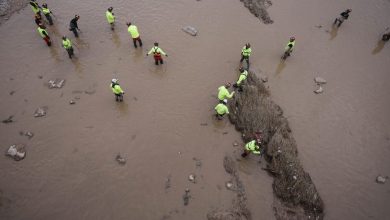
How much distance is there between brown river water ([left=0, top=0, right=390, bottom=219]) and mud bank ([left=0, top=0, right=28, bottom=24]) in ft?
1.93

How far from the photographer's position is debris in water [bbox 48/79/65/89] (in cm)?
1385

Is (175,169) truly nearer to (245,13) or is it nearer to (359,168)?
(359,168)

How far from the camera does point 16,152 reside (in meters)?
11.3

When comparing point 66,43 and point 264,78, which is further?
point 264,78

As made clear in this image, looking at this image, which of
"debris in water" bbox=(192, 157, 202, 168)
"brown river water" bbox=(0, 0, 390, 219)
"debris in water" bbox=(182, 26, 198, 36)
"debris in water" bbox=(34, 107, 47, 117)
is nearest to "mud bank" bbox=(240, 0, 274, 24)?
"brown river water" bbox=(0, 0, 390, 219)

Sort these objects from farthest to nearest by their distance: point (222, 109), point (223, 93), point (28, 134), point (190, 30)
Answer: point (190, 30) → point (223, 93) → point (28, 134) → point (222, 109)

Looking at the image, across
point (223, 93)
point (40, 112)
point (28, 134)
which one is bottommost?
point (28, 134)

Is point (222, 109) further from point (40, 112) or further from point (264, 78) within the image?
point (40, 112)

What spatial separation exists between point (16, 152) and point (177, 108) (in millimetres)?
7348

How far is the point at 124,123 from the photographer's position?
12578mm

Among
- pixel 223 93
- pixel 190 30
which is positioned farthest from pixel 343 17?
pixel 223 93

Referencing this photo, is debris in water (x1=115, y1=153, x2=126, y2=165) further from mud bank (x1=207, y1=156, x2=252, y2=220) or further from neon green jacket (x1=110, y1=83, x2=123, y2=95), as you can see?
mud bank (x1=207, y1=156, x2=252, y2=220)

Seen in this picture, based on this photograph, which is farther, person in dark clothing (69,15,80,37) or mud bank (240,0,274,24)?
mud bank (240,0,274,24)

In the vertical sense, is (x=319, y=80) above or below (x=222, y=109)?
above
